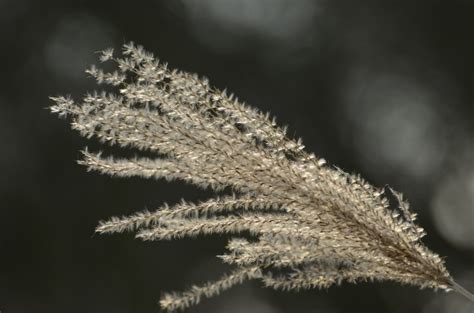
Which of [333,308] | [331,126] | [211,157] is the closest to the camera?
[211,157]

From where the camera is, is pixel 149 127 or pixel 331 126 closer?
pixel 149 127

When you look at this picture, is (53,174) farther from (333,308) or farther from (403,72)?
(403,72)

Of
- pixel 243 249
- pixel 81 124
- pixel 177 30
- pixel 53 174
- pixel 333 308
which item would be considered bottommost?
pixel 243 249

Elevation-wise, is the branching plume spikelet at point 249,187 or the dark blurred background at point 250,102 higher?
the dark blurred background at point 250,102

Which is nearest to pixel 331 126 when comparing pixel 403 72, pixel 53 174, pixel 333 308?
pixel 403 72

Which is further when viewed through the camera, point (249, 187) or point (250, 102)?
point (250, 102)
